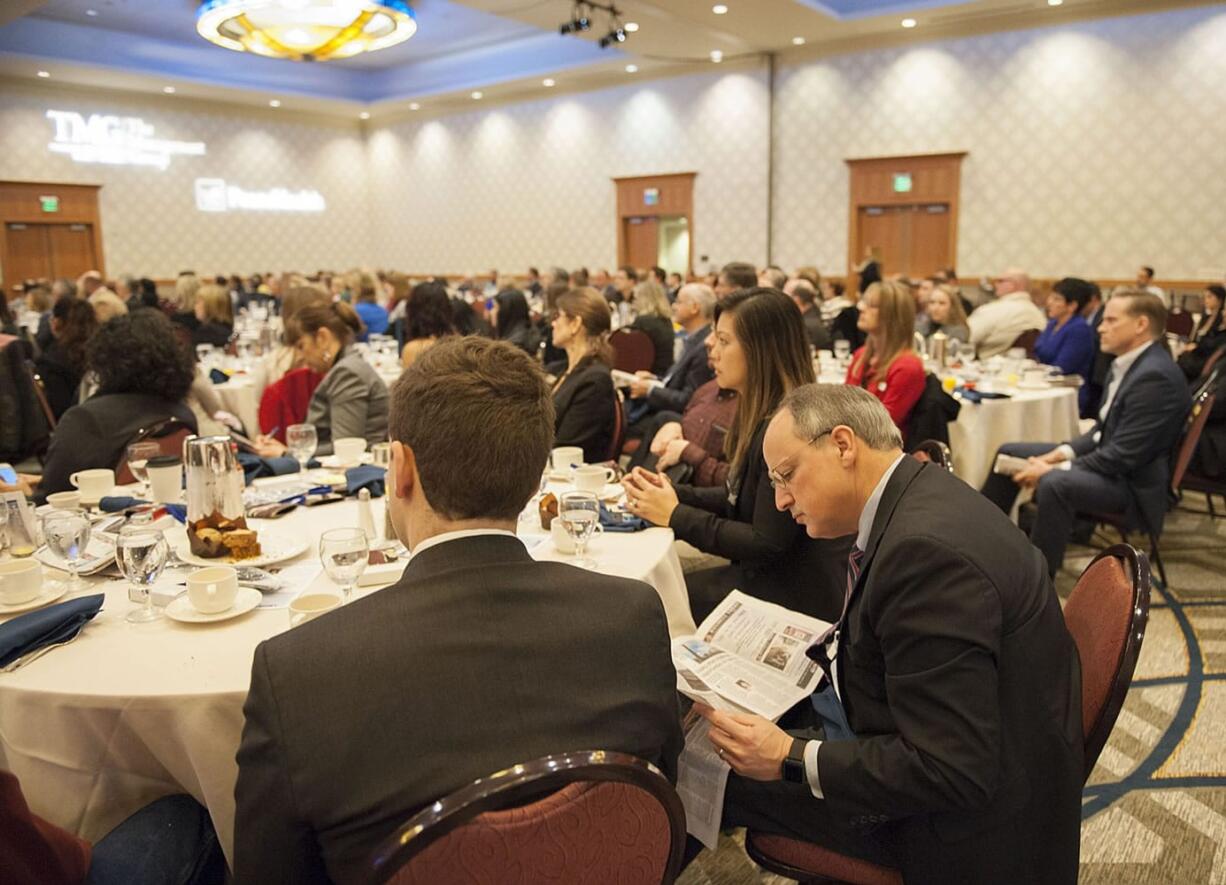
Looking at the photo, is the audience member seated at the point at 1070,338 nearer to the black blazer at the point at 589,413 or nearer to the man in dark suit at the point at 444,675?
the black blazer at the point at 589,413

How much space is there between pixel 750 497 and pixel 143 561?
157cm

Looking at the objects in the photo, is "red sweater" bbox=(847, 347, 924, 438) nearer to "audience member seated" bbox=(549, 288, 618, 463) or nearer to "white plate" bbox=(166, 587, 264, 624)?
"audience member seated" bbox=(549, 288, 618, 463)

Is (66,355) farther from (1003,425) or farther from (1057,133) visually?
(1057,133)

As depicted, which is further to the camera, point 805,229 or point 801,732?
point 805,229

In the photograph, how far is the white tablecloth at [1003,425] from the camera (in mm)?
4875

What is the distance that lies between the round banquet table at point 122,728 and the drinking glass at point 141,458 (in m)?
1.08

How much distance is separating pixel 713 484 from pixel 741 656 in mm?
1174

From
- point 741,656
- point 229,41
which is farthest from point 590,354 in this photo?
point 229,41

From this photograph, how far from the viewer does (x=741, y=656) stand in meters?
1.95

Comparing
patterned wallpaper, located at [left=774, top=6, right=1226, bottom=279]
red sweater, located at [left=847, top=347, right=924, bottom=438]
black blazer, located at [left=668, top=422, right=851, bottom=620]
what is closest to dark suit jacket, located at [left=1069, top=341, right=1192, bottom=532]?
red sweater, located at [left=847, top=347, right=924, bottom=438]

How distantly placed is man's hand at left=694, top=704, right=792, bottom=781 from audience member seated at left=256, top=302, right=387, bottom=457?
263cm

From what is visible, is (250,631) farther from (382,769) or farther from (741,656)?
(741,656)

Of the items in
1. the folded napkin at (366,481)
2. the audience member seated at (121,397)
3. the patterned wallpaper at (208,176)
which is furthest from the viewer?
the patterned wallpaper at (208,176)

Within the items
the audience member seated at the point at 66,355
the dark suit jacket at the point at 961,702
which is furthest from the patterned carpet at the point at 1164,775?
the audience member seated at the point at 66,355
